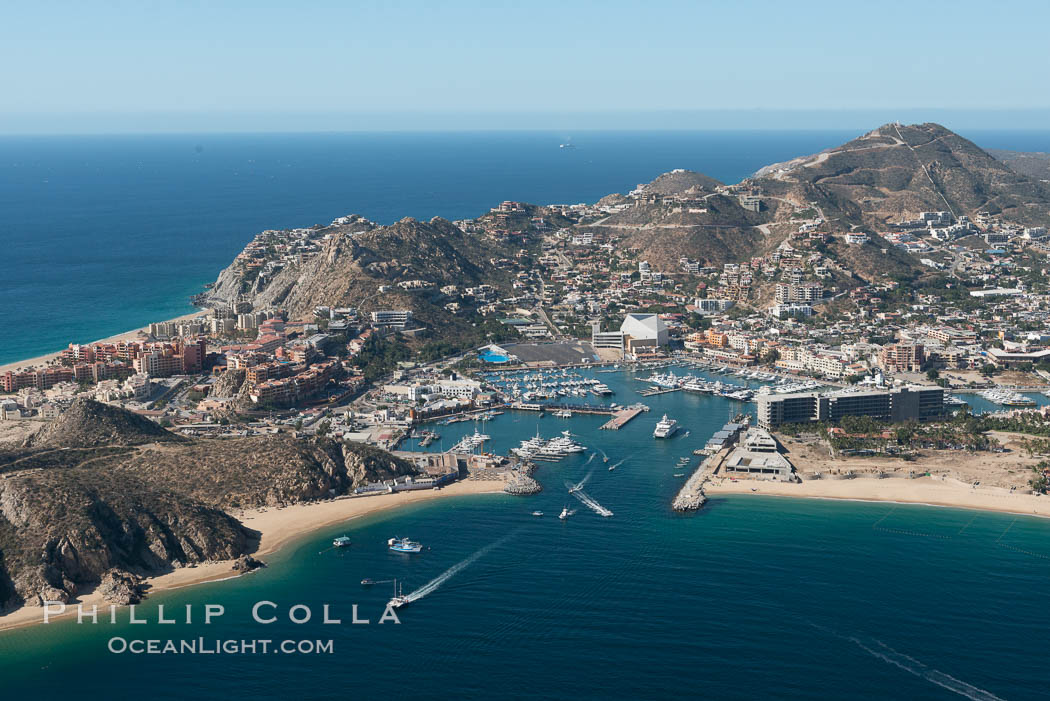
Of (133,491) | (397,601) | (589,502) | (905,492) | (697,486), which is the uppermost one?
(133,491)

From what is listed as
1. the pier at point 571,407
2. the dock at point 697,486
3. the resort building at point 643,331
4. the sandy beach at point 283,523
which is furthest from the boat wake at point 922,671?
the resort building at point 643,331

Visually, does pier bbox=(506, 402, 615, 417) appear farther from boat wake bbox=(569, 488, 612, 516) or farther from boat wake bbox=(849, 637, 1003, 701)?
boat wake bbox=(849, 637, 1003, 701)

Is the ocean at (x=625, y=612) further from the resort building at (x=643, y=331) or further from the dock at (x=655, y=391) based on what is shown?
the resort building at (x=643, y=331)

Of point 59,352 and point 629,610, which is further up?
point 629,610

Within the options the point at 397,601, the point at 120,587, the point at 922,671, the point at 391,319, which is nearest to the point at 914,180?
the point at 391,319

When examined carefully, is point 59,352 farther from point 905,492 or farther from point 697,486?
point 905,492
